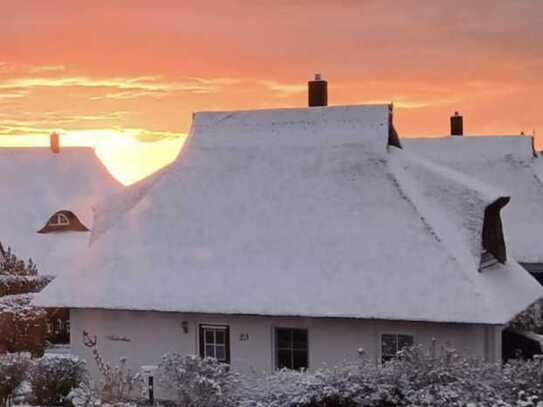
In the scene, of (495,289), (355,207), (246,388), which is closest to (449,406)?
(246,388)

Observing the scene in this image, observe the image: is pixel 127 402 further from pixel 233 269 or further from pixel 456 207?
pixel 456 207

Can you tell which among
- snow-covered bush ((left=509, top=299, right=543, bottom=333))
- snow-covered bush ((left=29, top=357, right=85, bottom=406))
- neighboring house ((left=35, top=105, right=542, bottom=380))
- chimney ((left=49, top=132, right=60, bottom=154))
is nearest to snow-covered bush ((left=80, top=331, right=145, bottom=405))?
snow-covered bush ((left=29, top=357, right=85, bottom=406))

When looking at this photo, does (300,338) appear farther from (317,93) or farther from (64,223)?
(64,223)

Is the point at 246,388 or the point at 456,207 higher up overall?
the point at 456,207

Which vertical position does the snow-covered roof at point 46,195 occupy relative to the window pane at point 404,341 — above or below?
above

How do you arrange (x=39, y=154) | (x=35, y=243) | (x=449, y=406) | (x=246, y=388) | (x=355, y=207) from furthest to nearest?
(x=39, y=154) < (x=35, y=243) < (x=355, y=207) < (x=246, y=388) < (x=449, y=406)

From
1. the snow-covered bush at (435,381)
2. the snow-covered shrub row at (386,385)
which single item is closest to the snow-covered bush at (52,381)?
the snow-covered shrub row at (386,385)

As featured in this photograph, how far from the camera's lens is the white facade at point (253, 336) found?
18.6 m

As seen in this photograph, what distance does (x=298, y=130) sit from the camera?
73.7 feet

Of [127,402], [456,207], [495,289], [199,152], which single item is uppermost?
[199,152]

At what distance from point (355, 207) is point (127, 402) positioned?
21.3 ft

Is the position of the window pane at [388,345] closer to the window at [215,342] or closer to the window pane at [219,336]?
the window at [215,342]

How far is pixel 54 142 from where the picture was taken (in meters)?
45.4

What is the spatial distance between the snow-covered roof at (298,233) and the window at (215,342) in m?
0.73
